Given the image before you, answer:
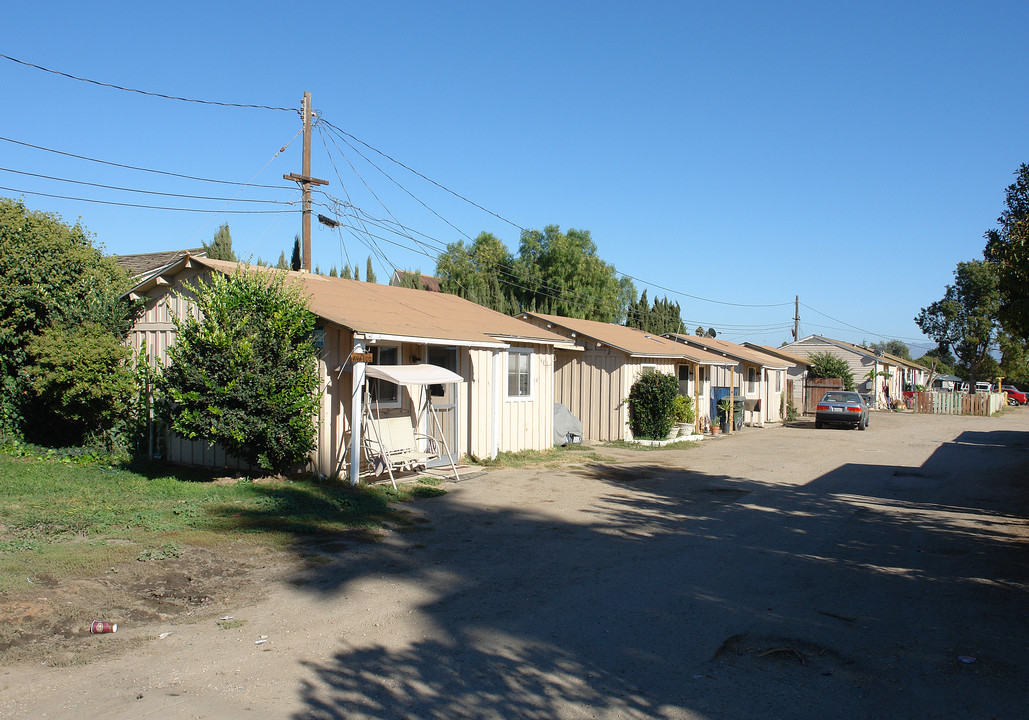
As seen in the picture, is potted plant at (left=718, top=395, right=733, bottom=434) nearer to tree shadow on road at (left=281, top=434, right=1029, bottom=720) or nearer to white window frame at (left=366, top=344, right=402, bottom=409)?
tree shadow on road at (left=281, top=434, right=1029, bottom=720)

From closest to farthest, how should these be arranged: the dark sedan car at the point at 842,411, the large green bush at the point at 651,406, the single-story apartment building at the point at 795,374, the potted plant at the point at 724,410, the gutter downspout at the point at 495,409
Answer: the gutter downspout at the point at 495,409
the large green bush at the point at 651,406
the potted plant at the point at 724,410
the dark sedan car at the point at 842,411
the single-story apartment building at the point at 795,374

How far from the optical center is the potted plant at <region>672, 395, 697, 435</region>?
22359 mm

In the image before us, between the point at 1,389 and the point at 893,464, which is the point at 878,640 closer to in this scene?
the point at 893,464

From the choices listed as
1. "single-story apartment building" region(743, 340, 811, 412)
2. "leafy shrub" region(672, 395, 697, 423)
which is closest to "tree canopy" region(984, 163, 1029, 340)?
"leafy shrub" region(672, 395, 697, 423)

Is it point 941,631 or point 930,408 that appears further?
point 930,408

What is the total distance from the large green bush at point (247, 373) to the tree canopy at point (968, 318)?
151 ft

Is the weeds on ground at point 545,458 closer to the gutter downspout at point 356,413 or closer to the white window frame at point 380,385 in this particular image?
the white window frame at point 380,385

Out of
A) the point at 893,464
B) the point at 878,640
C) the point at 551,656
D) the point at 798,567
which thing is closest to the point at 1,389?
the point at 551,656

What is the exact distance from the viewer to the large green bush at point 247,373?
10.4 m

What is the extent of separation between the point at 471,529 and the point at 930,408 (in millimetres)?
41160

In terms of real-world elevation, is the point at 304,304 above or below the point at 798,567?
above

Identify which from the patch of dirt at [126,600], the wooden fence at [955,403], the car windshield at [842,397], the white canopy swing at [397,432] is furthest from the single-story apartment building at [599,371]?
the wooden fence at [955,403]

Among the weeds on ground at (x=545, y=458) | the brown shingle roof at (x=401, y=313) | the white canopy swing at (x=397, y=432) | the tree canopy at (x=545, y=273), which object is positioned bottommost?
the weeds on ground at (x=545, y=458)

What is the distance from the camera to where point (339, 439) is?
464 inches
